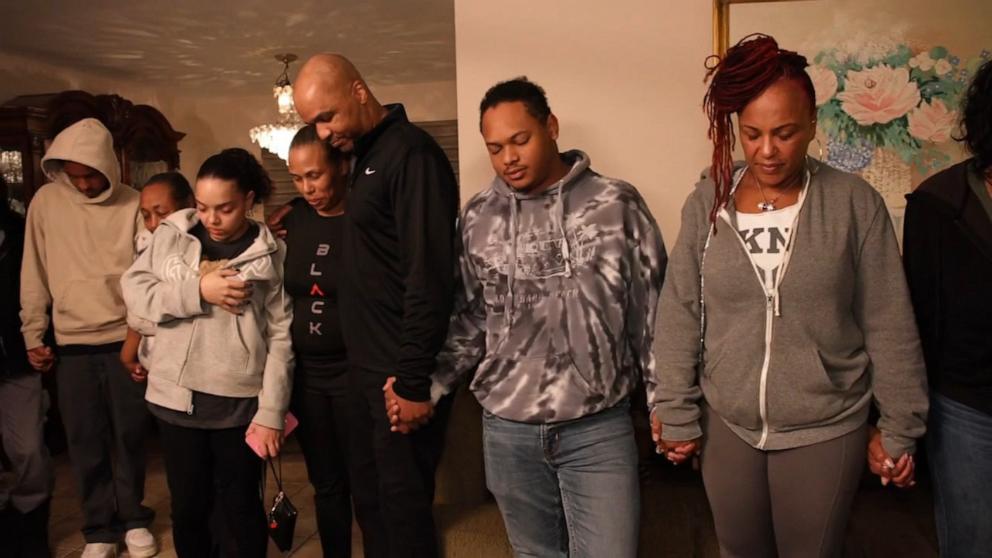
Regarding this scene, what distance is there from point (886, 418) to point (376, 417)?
1033 millimetres

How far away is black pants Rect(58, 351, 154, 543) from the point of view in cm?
242

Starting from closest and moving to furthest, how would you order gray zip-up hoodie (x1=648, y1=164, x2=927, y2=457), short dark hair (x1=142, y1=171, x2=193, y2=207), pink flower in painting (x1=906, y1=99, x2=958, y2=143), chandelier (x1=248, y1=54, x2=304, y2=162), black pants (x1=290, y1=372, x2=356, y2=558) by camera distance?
gray zip-up hoodie (x1=648, y1=164, x2=927, y2=457)
black pants (x1=290, y1=372, x2=356, y2=558)
pink flower in painting (x1=906, y1=99, x2=958, y2=143)
short dark hair (x1=142, y1=171, x2=193, y2=207)
chandelier (x1=248, y1=54, x2=304, y2=162)

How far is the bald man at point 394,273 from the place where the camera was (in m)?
1.51

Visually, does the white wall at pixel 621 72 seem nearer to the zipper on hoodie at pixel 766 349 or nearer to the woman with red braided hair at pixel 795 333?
the woman with red braided hair at pixel 795 333

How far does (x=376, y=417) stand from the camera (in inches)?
63.9

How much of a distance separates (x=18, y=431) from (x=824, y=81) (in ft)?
9.06

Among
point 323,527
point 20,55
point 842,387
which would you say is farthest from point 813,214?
point 20,55

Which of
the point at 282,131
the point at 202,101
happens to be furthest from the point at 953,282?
the point at 202,101

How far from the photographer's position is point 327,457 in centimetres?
192

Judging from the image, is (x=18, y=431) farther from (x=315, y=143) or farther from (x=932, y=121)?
(x=932, y=121)

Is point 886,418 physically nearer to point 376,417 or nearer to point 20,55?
point 376,417

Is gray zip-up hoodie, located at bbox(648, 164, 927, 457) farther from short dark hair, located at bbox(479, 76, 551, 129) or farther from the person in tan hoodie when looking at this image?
the person in tan hoodie

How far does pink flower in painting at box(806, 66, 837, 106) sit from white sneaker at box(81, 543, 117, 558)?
8.94 feet

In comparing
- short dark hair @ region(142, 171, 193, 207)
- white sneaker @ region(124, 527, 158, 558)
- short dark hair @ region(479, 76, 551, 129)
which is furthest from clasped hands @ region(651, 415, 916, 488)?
white sneaker @ region(124, 527, 158, 558)
